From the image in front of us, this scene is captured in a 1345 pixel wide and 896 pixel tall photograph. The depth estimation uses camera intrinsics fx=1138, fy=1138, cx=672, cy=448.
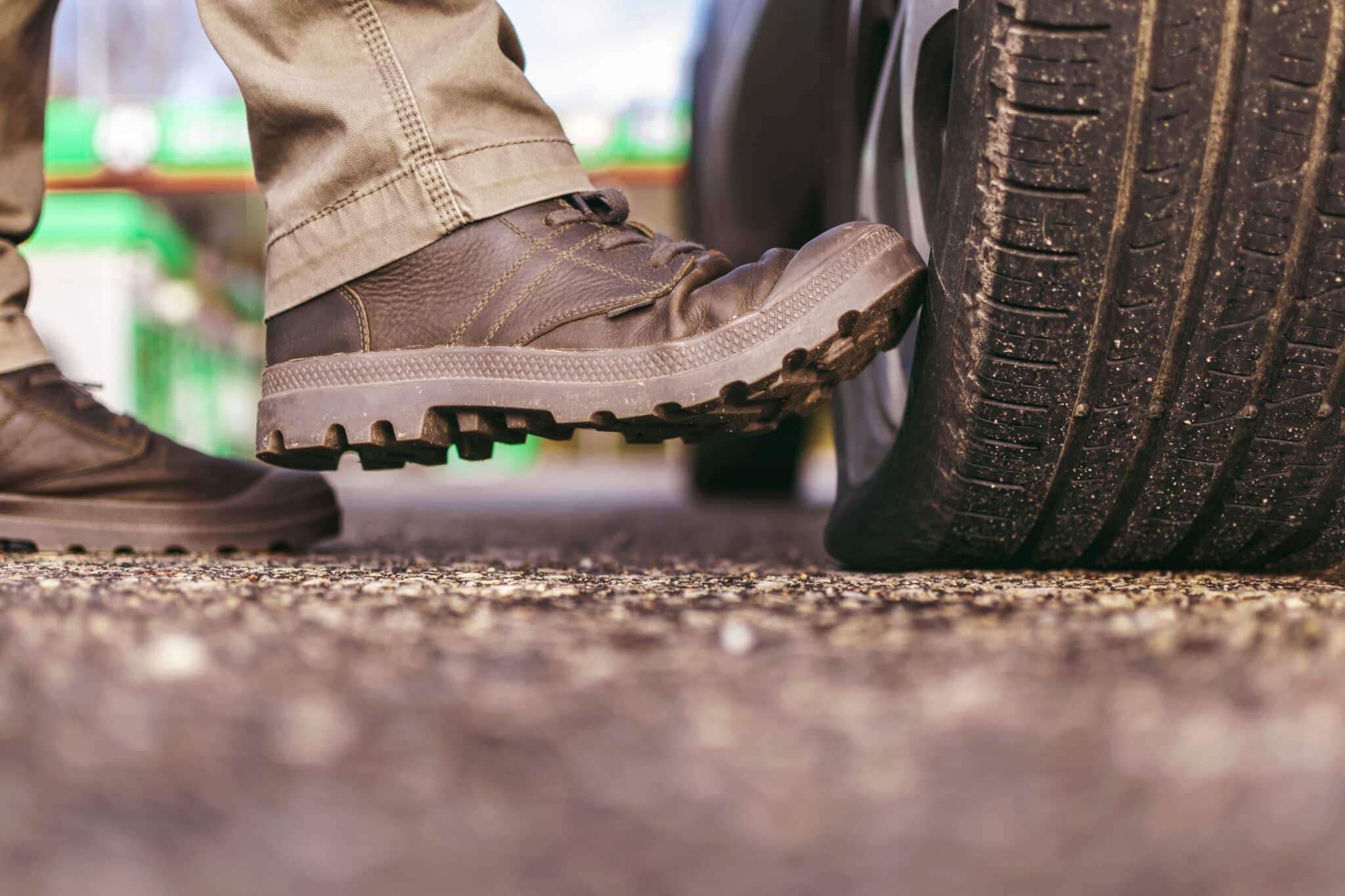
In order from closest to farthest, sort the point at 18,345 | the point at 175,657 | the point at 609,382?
1. the point at 175,657
2. the point at 609,382
3. the point at 18,345

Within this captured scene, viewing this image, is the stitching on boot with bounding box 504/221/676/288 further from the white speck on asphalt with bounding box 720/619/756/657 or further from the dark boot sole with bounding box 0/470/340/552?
the dark boot sole with bounding box 0/470/340/552

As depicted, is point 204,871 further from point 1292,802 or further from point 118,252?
point 118,252

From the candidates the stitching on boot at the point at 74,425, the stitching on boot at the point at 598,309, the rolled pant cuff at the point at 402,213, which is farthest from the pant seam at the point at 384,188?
the stitching on boot at the point at 74,425

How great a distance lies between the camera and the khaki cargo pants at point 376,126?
3.73 ft

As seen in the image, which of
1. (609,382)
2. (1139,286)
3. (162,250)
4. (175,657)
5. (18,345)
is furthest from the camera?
(162,250)

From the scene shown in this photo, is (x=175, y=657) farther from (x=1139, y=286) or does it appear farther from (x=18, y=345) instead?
(x=18, y=345)

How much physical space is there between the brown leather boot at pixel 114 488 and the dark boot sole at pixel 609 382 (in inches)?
12.7

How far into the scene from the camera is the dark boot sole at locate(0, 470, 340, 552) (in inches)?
54.8

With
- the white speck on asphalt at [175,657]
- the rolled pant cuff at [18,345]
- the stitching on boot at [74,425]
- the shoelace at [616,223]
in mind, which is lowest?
the stitching on boot at [74,425]

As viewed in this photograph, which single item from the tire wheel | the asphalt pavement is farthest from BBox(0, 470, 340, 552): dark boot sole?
the tire wheel

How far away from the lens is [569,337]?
110 cm

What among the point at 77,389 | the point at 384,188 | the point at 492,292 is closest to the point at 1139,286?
the point at 492,292

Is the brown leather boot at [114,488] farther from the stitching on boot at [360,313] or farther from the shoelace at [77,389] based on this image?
the stitching on boot at [360,313]

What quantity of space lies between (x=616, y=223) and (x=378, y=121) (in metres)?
0.26
